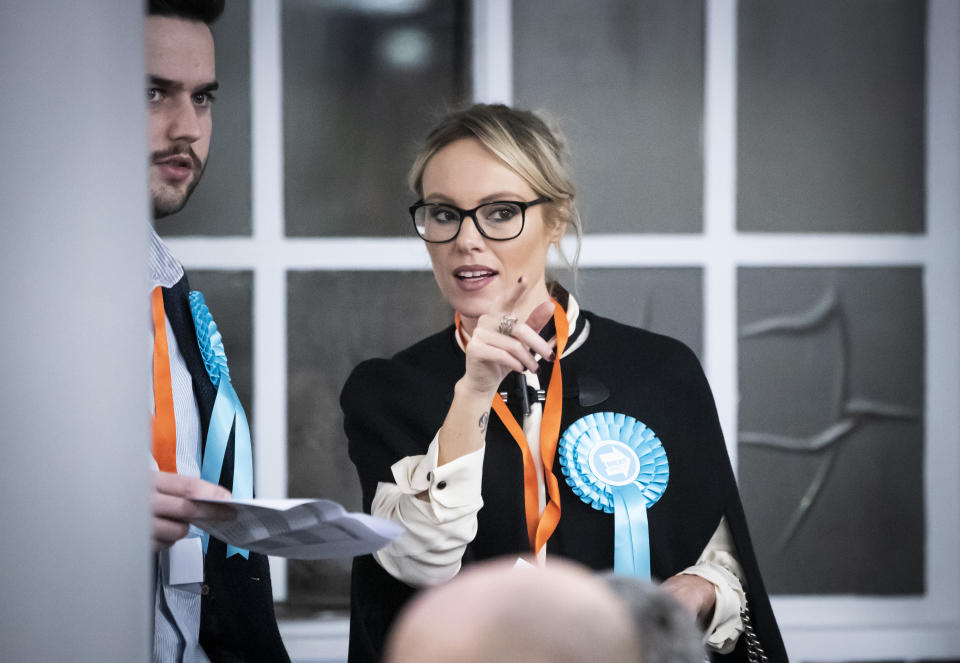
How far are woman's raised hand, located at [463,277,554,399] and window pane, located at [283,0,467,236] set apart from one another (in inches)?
49.2

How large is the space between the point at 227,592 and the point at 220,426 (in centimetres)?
31

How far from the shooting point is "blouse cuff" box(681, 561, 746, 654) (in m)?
1.66

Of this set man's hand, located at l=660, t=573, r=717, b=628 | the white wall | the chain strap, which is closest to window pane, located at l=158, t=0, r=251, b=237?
man's hand, located at l=660, t=573, r=717, b=628

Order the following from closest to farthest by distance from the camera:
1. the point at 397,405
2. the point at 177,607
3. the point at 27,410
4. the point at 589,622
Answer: the point at 589,622 < the point at 27,410 < the point at 177,607 < the point at 397,405

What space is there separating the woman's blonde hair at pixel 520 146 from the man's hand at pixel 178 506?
37.0 inches

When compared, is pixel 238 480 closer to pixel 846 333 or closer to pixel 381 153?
pixel 381 153

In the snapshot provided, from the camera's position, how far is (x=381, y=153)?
2705 millimetres

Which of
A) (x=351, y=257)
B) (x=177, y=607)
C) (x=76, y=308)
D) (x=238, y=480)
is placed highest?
(x=351, y=257)

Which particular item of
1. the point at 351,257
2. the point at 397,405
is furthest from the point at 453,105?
the point at 397,405

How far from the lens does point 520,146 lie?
1.87 m

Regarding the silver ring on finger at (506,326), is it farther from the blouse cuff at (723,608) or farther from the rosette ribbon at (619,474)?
the blouse cuff at (723,608)

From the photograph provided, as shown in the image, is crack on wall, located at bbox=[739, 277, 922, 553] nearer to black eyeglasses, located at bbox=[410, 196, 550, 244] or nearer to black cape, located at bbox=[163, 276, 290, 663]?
black eyeglasses, located at bbox=[410, 196, 550, 244]

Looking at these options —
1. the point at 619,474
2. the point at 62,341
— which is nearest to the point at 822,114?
the point at 619,474

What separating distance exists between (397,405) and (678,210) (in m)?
1.29
